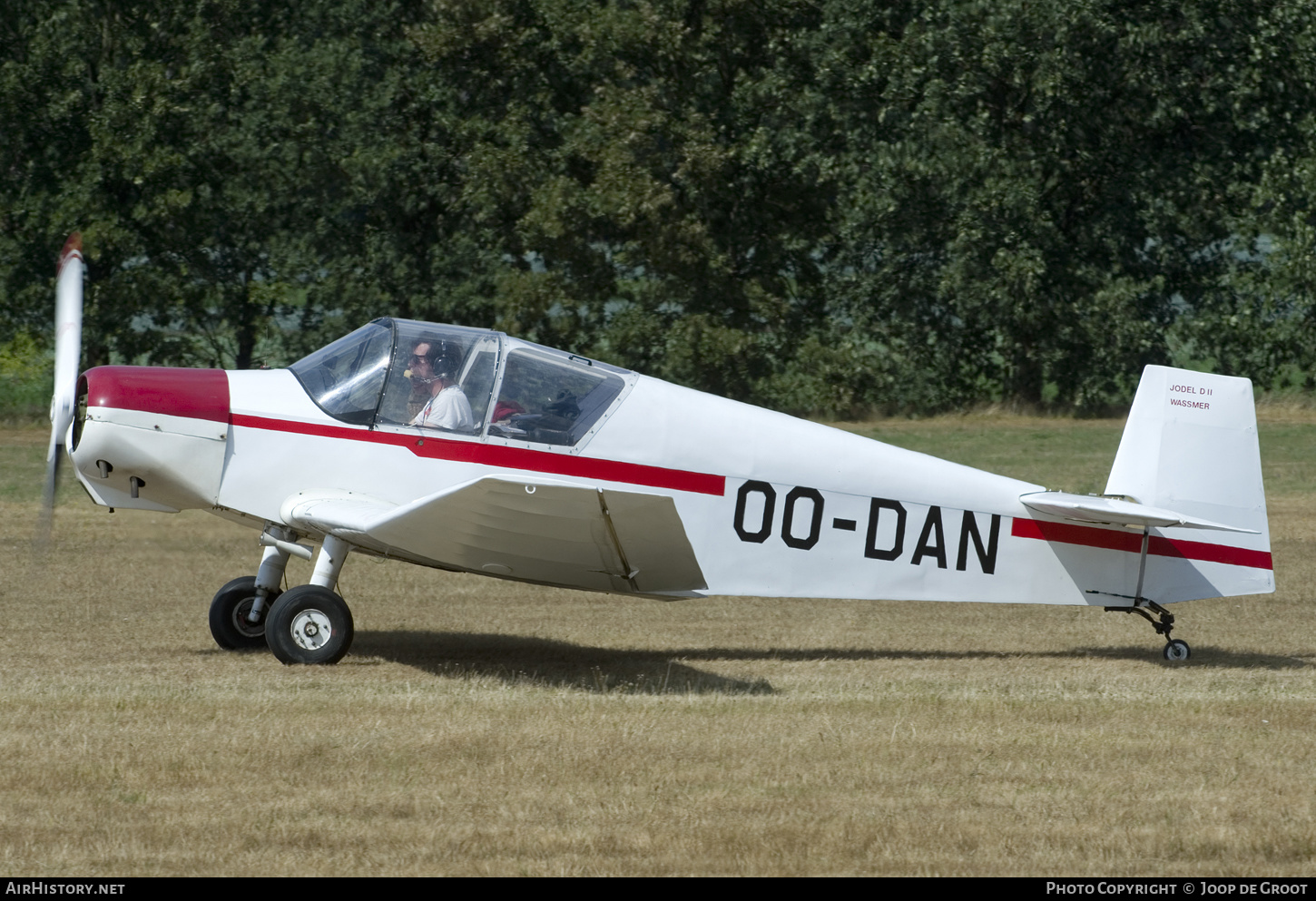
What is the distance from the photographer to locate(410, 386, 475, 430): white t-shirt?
8648 millimetres

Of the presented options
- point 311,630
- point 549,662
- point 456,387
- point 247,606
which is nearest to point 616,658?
point 549,662

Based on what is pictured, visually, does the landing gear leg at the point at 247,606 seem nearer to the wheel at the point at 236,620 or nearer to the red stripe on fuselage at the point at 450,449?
the wheel at the point at 236,620

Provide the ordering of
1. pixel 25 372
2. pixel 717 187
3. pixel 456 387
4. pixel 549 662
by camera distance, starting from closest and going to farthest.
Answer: pixel 456 387 → pixel 549 662 → pixel 25 372 → pixel 717 187

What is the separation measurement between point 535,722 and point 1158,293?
80.0ft

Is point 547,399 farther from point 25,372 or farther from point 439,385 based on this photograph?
point 25,372

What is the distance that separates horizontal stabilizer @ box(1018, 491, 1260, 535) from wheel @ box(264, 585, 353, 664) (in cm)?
426

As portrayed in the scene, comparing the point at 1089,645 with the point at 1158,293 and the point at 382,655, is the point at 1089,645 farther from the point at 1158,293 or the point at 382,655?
the point at 1158,293

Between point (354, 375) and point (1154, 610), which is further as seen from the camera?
point (1154, 610)

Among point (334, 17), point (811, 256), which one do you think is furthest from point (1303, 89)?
point (334, 17)

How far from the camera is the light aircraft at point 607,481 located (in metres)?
8.51

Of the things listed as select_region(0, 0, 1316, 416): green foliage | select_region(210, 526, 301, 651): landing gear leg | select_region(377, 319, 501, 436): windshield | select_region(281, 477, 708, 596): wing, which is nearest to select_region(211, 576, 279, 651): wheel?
select_region(210, 526, 301, 651): landing gear leg

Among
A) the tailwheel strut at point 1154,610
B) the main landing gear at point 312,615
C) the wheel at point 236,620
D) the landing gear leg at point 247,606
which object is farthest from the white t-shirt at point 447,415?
the tailwheel strut at point 1154,610

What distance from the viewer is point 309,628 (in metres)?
8.59

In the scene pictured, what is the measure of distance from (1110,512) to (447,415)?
4.01 meters
